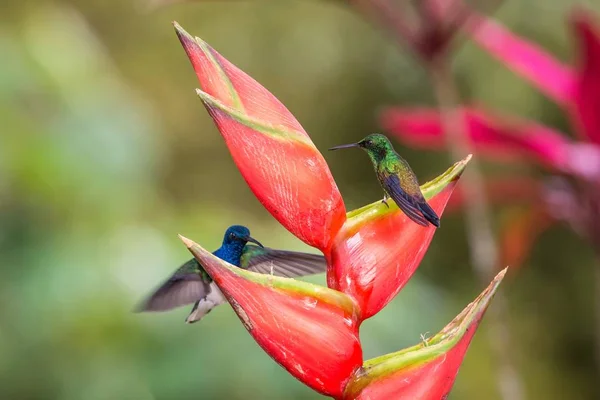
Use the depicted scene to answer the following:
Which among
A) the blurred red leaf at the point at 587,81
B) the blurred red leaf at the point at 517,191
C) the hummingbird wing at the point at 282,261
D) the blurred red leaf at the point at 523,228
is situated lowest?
the blurred red leaf at the point at 523,228

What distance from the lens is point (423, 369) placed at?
34cm

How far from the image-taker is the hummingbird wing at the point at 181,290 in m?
0.57

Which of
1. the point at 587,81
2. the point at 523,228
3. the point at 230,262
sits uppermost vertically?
the point at 230,262

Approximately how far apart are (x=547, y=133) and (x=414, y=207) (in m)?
0.54

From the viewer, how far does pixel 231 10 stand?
3643mm

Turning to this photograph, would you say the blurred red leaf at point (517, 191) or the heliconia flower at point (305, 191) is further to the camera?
the blurred red leaf at point (517, 191)

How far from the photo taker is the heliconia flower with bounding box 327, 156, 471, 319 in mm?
365

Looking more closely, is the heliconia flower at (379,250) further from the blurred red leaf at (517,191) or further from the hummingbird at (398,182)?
the blurred red leaf at (517,191)

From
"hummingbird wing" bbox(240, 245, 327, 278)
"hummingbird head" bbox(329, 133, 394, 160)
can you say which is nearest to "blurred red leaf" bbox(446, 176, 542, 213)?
"hummingbird wing" bbox(240, 245, 327, 278)

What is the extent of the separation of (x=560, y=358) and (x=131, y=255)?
214 centimetres

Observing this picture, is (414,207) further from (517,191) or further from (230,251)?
(517,191)

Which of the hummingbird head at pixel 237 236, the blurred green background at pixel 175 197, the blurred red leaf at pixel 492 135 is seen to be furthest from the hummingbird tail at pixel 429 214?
the blurred green background at pixel 175 197

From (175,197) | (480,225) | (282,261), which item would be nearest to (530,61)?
(480,225)

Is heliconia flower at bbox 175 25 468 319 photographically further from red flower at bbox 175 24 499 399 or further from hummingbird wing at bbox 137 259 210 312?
hummingbird wing at bbox 137 259 210 312
